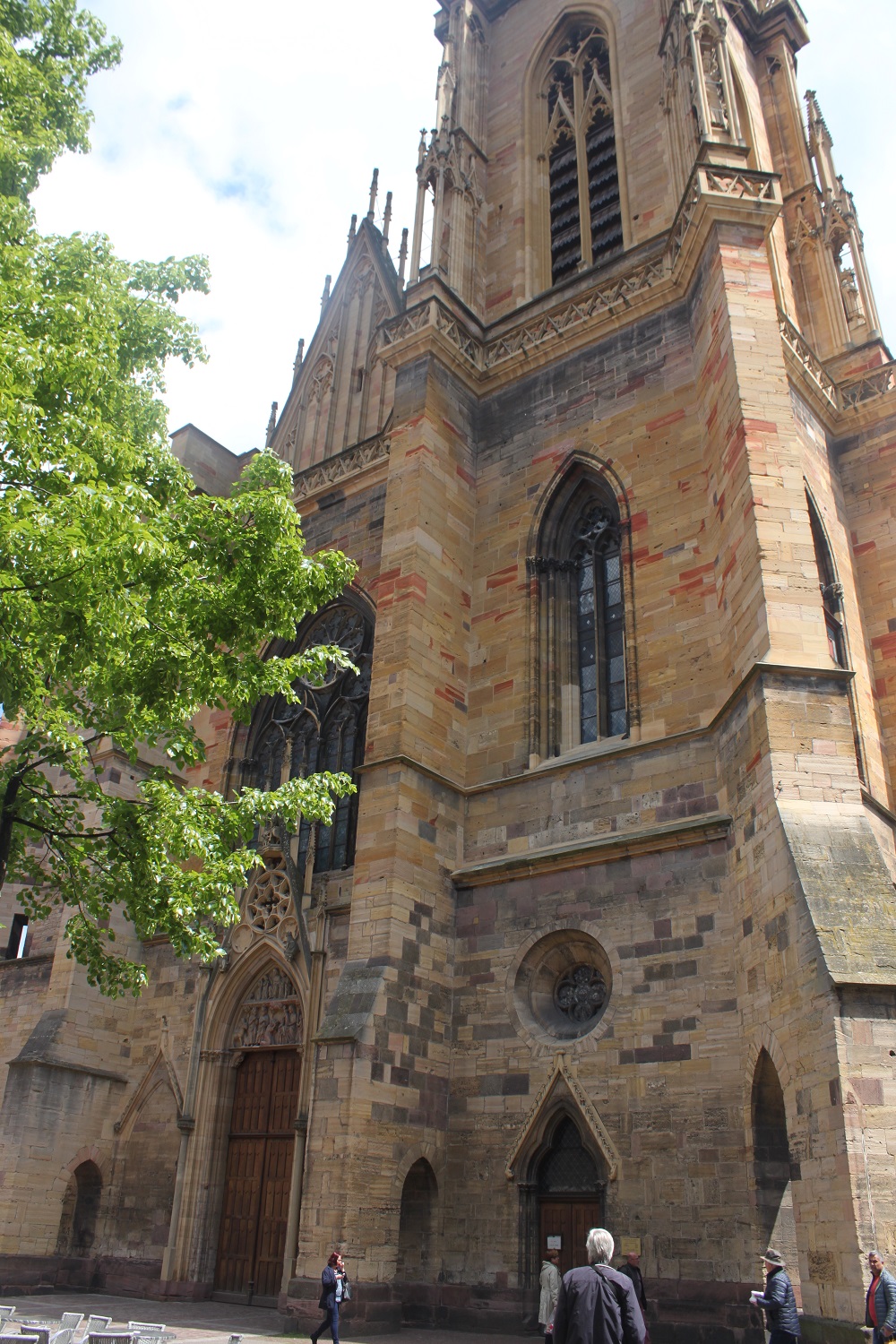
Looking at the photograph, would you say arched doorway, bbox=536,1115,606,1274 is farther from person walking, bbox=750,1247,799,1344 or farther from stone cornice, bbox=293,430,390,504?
stone cornice, bbox=293,430,390,504

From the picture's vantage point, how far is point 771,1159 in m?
9.36

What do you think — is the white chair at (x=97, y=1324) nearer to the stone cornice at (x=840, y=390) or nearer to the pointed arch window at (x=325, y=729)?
the pointed arch window at (x=325, y=729)

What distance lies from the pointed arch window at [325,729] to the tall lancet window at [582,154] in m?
7.21

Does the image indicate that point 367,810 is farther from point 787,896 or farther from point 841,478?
point 841,478

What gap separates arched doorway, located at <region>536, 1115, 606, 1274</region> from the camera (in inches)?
423

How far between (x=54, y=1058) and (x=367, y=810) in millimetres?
6270

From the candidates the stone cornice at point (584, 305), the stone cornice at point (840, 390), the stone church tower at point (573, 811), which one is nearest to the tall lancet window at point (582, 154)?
the stone church tower at point (573, 811)

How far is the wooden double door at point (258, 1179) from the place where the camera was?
1302 cm

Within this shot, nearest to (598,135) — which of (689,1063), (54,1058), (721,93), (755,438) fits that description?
(721,93)

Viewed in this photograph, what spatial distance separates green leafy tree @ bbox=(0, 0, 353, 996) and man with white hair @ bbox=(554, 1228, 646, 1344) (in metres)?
5.41

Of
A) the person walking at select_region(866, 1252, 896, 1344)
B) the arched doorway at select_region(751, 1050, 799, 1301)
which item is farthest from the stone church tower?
the person walking at select_region(866, 1252, 896, 1344)

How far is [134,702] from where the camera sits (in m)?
9.31

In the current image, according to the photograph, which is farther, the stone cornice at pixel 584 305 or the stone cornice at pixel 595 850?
the stone cornice at pixel 584 305

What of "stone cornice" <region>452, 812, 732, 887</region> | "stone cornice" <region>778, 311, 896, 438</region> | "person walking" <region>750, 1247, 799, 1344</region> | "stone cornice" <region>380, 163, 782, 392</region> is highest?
"stone cornice" <region>380, 163, 782, 392</region>
